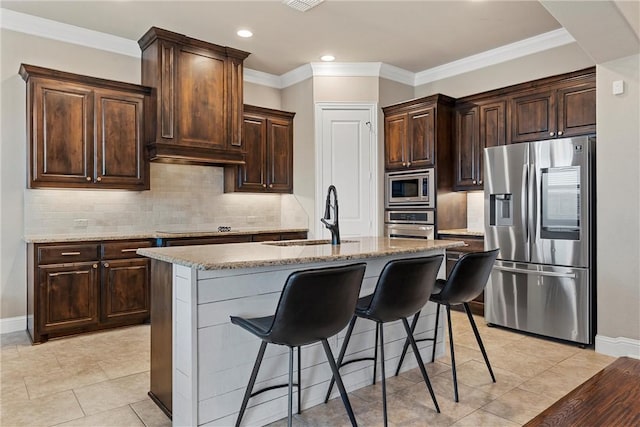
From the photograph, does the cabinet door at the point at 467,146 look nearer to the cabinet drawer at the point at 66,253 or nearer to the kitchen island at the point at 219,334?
the kitchen island at the point at 219,334

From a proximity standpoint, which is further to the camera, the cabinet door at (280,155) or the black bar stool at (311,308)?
the cabinet door at (280,155)

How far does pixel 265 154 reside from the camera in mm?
5410

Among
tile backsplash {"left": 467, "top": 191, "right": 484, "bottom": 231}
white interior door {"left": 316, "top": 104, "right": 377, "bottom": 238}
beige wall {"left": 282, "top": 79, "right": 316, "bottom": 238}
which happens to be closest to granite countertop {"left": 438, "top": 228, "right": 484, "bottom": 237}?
tile backsplash {"left": 467, "top": 191, "right": 484, "bottom": 231}

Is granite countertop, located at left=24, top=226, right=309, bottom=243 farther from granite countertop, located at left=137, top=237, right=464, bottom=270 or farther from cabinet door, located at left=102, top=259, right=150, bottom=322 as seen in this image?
granite countertop, located at left=137, top=237, right=464, bottom=270

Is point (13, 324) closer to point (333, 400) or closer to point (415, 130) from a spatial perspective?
point (333, 400)

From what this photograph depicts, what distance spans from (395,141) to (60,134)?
3567 millimetres

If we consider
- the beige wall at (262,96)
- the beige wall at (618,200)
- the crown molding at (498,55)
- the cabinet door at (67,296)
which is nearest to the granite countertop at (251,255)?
the beige wall at (618,200)

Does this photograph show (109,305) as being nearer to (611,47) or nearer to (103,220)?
(103,220)

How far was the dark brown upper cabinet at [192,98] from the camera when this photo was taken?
14.1ft

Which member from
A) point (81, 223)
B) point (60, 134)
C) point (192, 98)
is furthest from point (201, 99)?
point (81, 223)

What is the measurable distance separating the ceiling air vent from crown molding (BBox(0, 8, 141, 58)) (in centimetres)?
190

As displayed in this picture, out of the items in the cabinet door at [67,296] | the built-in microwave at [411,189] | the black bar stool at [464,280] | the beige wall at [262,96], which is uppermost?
the beige wall at [262,96]

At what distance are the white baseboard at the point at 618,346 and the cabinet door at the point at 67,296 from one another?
4307 millimetres

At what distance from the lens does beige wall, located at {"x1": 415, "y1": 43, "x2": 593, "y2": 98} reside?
4312 millimetres
